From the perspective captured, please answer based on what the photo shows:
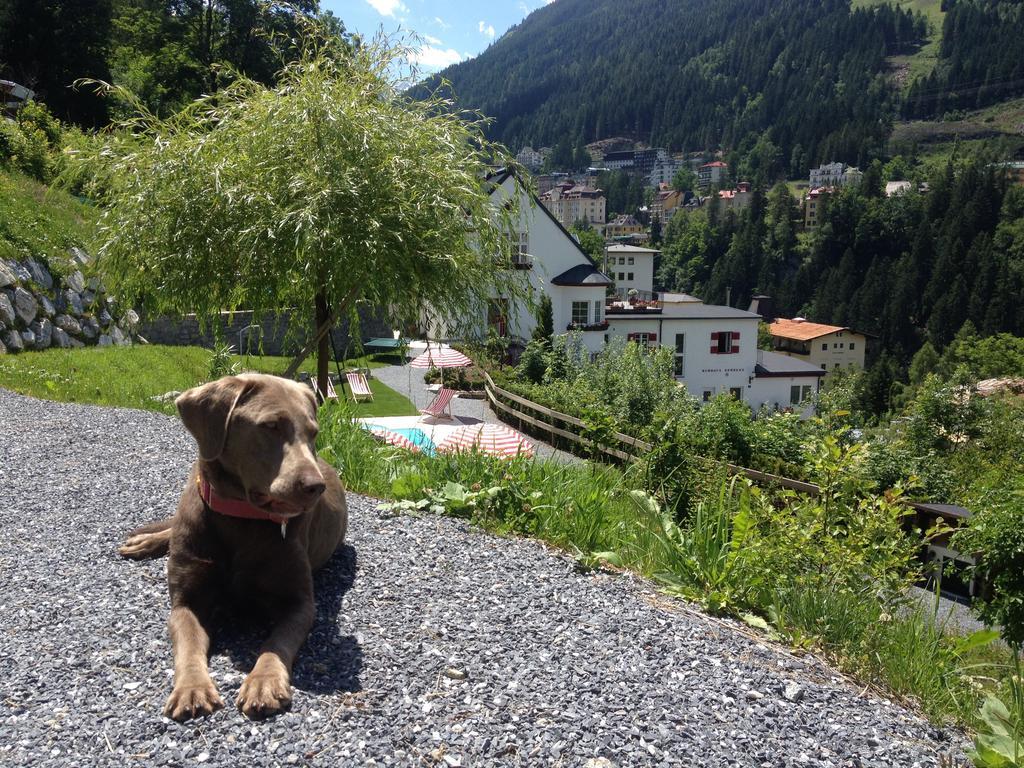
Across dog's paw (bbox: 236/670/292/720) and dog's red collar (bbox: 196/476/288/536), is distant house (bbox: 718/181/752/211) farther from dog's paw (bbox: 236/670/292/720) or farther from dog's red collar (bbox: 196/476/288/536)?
dog's paw (bbox: 236/670/292/720)

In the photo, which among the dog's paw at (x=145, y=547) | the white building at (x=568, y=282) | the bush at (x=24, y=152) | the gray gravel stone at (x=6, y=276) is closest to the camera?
the dog's paw at (x=145, y=547)

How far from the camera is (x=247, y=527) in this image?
3121 millimetres

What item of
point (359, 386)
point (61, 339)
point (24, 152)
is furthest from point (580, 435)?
point (24, 152)

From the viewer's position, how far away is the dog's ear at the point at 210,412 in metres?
2.96

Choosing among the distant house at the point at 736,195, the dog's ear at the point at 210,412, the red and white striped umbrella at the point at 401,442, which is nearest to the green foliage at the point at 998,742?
the dog's ear at the point at 210,412

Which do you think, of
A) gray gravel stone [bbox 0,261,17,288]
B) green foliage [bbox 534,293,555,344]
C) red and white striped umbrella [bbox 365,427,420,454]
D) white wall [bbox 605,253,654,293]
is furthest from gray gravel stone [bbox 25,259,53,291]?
white wall [bbox 605,253,654,293]

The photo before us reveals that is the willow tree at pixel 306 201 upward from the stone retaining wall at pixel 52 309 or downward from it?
upward

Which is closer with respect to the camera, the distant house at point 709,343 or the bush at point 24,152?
the bush at point 24,152

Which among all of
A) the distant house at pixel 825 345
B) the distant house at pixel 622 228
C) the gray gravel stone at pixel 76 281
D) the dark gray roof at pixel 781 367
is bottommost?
the distant house at pixel 825 345

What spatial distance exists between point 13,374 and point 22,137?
→ 1146 cm

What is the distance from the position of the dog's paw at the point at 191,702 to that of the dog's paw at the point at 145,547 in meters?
1.75

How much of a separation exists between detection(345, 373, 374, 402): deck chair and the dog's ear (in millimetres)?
17291

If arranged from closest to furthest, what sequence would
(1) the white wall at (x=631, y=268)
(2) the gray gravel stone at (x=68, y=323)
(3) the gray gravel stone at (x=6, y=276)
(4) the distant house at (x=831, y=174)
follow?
(3) the gray gravel stone at (x=6, y=276), (2) the gray gravel stone at (x=68, y=323), (1) the white wall at (x=631, y=268), (4) the distant house at (x=831, y=174)

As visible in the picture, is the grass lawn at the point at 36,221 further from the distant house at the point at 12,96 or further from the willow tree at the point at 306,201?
the willow tree at the point at 306,201
